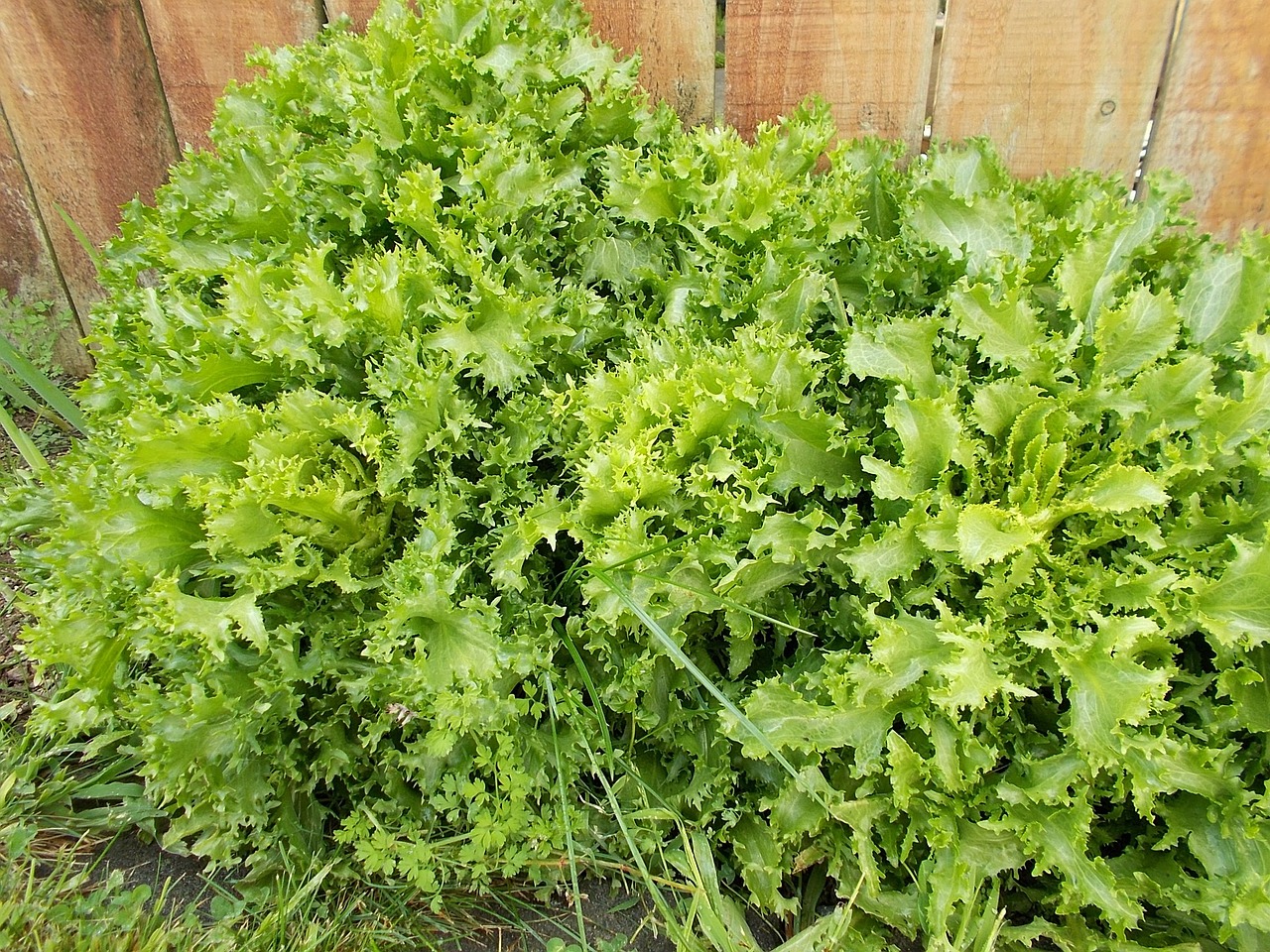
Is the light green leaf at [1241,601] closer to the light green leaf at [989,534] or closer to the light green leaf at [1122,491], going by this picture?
the light green leaf at [1122,491]

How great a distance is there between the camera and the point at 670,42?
2.68 meters

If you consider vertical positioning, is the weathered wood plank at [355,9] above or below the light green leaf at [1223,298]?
above

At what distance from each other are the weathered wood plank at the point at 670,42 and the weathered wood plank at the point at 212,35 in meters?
1.02

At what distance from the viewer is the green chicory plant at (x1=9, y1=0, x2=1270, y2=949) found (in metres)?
1.78

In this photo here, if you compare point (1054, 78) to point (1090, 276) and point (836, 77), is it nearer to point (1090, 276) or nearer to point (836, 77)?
point (836, 77)

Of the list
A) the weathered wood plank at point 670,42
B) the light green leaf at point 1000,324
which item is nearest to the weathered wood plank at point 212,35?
the weathered wood plank at point 670,42

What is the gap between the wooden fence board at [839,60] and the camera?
2508 millimetres

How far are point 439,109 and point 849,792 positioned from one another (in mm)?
2060

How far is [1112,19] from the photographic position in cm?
235

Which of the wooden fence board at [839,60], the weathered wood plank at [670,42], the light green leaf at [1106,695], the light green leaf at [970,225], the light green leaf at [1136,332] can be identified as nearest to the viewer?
the light green leaf at [1106,695]

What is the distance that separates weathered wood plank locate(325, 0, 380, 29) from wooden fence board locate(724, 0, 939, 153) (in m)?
1.18

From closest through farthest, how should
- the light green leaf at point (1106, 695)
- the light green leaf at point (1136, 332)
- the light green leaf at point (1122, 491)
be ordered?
the light green leaf at point (1106, 695)
the light green leaf at point (1122, 491)
the light green leaf at point (1136, 332)

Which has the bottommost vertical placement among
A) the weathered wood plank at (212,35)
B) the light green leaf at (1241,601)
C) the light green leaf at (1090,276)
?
the light green leaf at (1241,601)

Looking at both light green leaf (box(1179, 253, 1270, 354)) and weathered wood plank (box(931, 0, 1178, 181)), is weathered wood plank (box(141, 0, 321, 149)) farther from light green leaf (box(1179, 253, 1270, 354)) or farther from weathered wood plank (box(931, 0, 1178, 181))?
light green leaf (box(1179, 253, 1270, 354))
